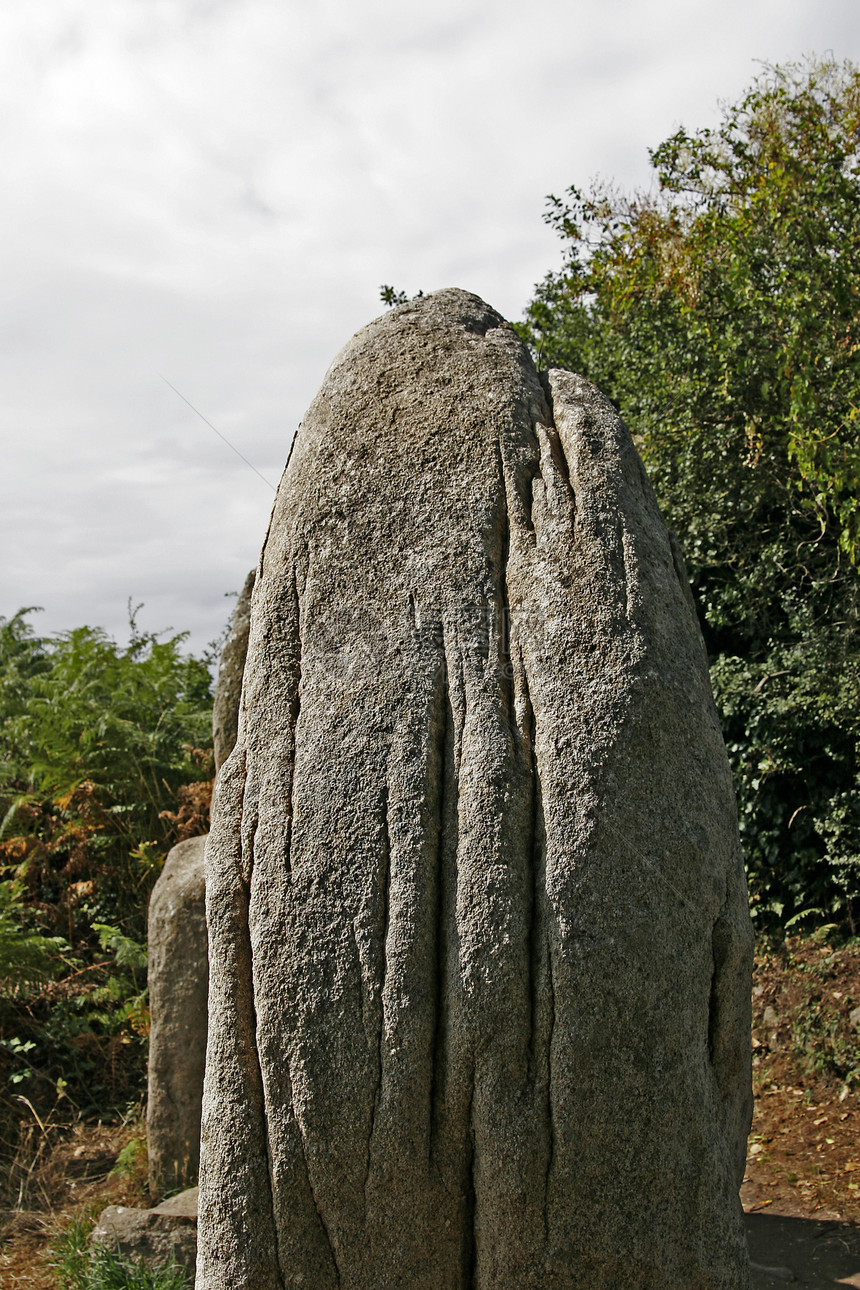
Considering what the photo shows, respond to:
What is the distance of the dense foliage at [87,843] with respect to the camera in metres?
6.87

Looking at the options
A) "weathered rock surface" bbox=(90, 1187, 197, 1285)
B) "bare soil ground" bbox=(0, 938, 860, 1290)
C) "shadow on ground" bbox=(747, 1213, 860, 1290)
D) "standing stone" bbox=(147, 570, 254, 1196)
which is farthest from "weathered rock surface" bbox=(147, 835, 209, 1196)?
"shadow on ground" bbox=(747, 1213, 860, 1290)

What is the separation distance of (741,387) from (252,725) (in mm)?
5847

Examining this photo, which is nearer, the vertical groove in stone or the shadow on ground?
the vertical groove in stone

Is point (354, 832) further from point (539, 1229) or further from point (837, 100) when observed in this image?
point (837, 100)

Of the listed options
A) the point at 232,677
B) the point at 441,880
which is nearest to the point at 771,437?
the point at 232,677

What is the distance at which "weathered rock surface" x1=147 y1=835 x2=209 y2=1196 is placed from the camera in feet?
17.8

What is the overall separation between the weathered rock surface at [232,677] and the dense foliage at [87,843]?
9.22ft

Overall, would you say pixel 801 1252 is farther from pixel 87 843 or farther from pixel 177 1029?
pixel 87 843

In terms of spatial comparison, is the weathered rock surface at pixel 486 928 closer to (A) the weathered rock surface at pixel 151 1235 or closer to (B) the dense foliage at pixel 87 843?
(A) the weathered rock surface at pixel 151 1235

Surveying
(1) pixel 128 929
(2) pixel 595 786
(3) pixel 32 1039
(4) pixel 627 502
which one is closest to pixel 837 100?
(4) pixel 627 502

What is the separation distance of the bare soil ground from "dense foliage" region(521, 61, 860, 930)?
613 millimetres

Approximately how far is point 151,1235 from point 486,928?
3.24 m

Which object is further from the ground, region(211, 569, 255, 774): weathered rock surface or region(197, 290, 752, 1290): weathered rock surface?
region(211, 569, 255, 774): weathered rock surface

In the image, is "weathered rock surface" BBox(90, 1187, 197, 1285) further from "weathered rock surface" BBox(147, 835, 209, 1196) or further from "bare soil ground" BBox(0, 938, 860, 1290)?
"weathered rock surface" BBox(147, 835, 209, 1196)
